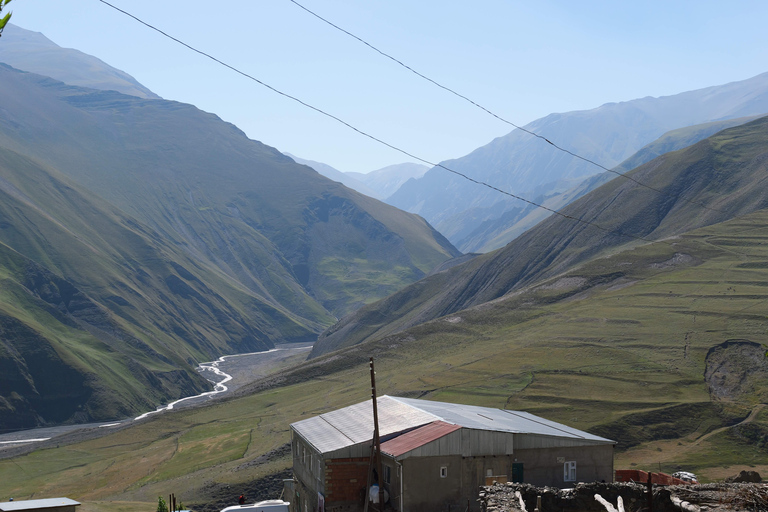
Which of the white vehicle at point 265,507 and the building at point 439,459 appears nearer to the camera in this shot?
the building at point 439,459

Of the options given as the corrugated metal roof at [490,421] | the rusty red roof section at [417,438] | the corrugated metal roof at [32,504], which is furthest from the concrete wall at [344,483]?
the corrugated metal roof at [32,504]

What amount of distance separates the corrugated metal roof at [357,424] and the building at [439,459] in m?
0.09

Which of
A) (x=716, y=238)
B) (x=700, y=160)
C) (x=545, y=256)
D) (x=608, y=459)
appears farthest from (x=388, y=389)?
(x=700, y=160)

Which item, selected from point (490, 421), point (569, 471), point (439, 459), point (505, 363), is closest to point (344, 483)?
point (439, 459)

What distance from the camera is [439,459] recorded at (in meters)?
34.5

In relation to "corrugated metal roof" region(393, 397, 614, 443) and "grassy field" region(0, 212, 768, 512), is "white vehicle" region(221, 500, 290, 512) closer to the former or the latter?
"corrugated metal roof" region(393, 397, 614, 443)

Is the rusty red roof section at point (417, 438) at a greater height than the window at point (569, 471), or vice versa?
the rusty red roof section at point (417, 438)

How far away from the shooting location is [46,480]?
88.4m

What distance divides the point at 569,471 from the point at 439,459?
361 inches

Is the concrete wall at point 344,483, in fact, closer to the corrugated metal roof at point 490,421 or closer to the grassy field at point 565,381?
the corrugated metal roof at point 490,421

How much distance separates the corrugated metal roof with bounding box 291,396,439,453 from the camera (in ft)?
129

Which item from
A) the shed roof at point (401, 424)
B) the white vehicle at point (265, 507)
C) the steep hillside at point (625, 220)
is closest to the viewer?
the white vehicle at point (265, 507)

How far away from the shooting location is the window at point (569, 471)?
38781 mm

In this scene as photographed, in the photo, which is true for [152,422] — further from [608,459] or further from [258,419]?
[608,459]
